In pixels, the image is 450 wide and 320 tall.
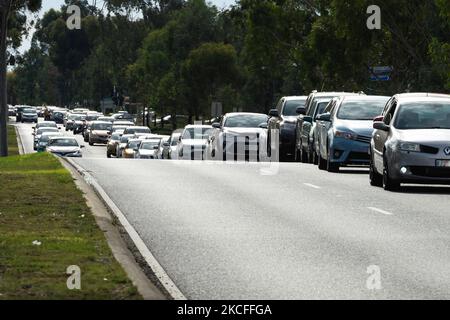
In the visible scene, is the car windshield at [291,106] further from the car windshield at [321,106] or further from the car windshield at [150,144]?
the car windshield at [150,144]

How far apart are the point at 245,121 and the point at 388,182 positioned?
17.2 m

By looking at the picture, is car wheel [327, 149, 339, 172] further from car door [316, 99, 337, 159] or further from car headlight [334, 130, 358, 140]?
car headlight [334, 130, 358, 140]

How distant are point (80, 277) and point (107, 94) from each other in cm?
15266

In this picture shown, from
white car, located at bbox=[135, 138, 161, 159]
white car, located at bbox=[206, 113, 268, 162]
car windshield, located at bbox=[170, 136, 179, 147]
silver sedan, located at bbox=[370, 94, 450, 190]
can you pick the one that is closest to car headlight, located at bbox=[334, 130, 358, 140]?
silver sedan, located at bbox=[370, 94, 450, 190]

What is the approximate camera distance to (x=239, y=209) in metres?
19.7

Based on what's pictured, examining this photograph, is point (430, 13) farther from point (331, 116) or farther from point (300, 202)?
point (300, 202)

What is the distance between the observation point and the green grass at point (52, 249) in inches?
423

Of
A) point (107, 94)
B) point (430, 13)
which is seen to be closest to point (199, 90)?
point (430, 13)

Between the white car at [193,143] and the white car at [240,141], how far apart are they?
3.84 meters

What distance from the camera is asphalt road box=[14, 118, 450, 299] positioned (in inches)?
463

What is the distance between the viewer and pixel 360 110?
30781 mm

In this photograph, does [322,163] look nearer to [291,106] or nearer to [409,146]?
[409,146]

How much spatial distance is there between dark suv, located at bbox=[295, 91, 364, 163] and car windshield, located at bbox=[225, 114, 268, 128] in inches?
84.4

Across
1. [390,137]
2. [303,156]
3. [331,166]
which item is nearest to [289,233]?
[390,137]
